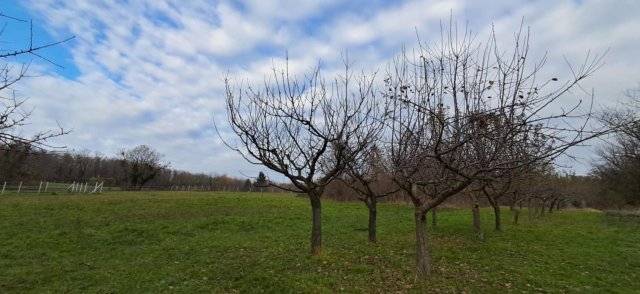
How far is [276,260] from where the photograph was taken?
10062 mm

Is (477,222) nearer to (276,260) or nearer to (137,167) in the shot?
(276,260)

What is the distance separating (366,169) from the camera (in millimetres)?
13273

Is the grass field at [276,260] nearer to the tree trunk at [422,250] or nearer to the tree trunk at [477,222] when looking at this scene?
the tree trunk at [422,250]

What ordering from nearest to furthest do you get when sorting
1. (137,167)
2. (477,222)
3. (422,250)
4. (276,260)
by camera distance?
1. (422,250)
2. (276,260)
3. (477,222)
4. (137,167)

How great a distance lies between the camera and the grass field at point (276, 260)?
8.00m

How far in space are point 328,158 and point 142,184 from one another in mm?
65050

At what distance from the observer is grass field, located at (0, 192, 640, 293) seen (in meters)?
8.00

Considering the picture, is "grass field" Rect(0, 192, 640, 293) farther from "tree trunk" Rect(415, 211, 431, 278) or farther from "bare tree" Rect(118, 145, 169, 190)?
"bare tree" Rect(118, 145, 169, 190)

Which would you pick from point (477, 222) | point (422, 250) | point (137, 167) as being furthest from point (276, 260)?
point (137, 167)

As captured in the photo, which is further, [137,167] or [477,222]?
[137,167]

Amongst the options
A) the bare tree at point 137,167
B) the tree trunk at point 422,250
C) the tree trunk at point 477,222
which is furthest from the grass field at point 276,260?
the bare tree at point 137,167

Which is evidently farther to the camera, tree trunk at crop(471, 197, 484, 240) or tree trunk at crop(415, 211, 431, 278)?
tree trunk at crop(471, 197, 484, 240)

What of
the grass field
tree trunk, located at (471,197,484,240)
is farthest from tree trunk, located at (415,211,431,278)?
Result: tree trunk, located at (471,197,484,240)

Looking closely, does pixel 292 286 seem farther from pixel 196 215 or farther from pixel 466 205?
pixel 466 205
